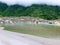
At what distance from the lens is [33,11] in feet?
355

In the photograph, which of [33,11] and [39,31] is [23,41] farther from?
[33,11]

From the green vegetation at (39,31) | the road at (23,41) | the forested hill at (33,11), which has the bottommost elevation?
the forested hill at (33,11)

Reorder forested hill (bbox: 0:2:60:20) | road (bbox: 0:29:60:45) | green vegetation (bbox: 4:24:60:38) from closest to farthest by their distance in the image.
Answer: road (bbox: 0:29:60:45) → green vegetation (bbox: 4:24:60:38) → forested hill (bbox: 0:2:60:20)

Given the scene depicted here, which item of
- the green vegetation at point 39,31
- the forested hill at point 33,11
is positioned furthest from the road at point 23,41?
the forested hill at point 33,11

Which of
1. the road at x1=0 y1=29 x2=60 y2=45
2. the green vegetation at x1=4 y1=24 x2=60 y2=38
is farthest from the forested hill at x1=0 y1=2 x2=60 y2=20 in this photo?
the road at x1=0 y1=29 x2=60 y2=45

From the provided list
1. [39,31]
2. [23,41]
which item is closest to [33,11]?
[39,31]

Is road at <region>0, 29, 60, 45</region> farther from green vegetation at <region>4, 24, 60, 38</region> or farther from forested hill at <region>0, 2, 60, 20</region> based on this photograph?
forested hill at <region>0, 2, 60, 20</region>

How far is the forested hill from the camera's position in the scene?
343 feet

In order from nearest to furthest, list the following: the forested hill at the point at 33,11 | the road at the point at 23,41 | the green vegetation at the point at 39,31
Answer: the road at the point at 23,41 < the green vegetation at the point at 39,31 < the forested hill at the point at 33,11

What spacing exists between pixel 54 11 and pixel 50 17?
764 centimetres

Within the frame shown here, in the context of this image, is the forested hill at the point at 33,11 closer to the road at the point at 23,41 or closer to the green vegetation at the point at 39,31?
the green vegetation at the point at 39,31

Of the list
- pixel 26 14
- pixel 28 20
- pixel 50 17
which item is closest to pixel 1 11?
pixel 26 14

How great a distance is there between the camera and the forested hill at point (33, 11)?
104625mm

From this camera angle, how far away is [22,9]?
113 meters
